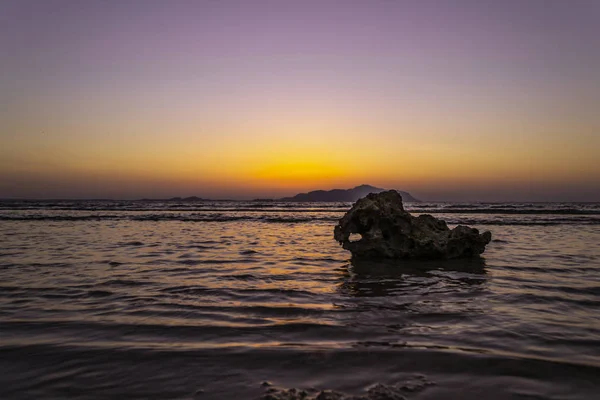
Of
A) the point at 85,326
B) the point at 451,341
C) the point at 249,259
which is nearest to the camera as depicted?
the point at 451,341

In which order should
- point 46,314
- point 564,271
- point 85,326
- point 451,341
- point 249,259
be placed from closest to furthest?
point 451,341 → point 85,326 → point 46,314 → point 564,271 → point 249,259

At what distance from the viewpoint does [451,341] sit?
4.05m

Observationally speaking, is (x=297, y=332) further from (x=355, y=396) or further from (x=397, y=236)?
(x=397, y=236)

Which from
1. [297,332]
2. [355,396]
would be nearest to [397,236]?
[297,332]

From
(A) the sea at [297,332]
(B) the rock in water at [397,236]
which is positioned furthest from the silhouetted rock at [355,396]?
(B) the rock in water at [397,236]

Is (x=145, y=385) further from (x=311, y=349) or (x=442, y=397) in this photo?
(x=442, y=397)

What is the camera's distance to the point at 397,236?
10.7m

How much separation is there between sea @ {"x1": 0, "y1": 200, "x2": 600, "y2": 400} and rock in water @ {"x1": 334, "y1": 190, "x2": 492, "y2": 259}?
1618mm

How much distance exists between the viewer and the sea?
3.11 metres

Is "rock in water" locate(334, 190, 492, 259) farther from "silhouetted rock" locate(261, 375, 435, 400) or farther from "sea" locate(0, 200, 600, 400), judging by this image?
"silhouetted rock" locate(261, 375, 435, 400)

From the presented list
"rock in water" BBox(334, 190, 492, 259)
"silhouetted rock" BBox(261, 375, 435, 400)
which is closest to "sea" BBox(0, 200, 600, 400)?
"silhouetted rock" BBox(261, 375, 435, 400)

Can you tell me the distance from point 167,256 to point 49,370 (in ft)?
24.0

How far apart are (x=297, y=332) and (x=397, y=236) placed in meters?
6.91

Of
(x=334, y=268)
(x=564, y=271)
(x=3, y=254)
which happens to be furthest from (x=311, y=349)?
(x=3, y=254)
